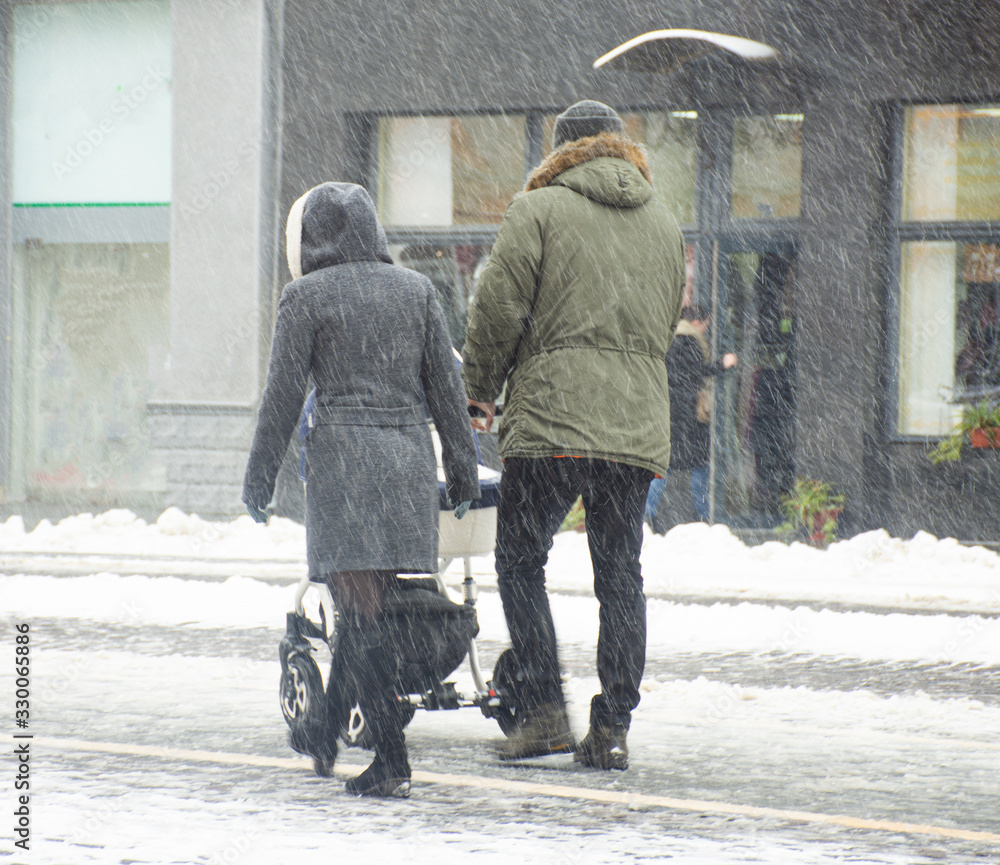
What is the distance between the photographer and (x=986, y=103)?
11.9 metres

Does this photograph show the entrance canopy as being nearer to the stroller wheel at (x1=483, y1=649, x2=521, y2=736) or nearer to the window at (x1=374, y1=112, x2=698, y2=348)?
the window at (x1=374, y1=112, x2=698, y2=348)

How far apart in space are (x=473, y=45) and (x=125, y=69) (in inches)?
140

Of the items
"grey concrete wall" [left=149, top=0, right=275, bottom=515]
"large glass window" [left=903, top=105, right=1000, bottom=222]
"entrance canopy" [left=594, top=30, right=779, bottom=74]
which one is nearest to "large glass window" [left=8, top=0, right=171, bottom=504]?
"grey concrete wall" [left=149, top=0, right=275, bottom=515]

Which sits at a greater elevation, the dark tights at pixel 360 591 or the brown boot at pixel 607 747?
the dark tights at pixel 360 591

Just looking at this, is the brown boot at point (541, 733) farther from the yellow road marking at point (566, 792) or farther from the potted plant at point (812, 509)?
the potted plant at point (812, 509)

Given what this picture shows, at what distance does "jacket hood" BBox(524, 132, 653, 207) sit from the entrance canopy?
6.90 meters

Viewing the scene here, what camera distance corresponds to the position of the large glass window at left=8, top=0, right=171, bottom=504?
45.2 feet

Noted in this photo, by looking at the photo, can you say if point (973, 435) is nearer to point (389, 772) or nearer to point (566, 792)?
point (566, 792)

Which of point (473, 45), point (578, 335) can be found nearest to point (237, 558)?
point (473, 45)

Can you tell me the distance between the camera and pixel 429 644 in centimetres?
437

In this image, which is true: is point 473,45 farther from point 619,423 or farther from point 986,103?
point 619,423

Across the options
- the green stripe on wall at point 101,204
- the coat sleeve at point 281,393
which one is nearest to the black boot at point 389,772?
the coat sleeve at point 281,393

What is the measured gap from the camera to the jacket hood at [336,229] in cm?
439

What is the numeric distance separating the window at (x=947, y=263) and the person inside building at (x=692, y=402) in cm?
164
